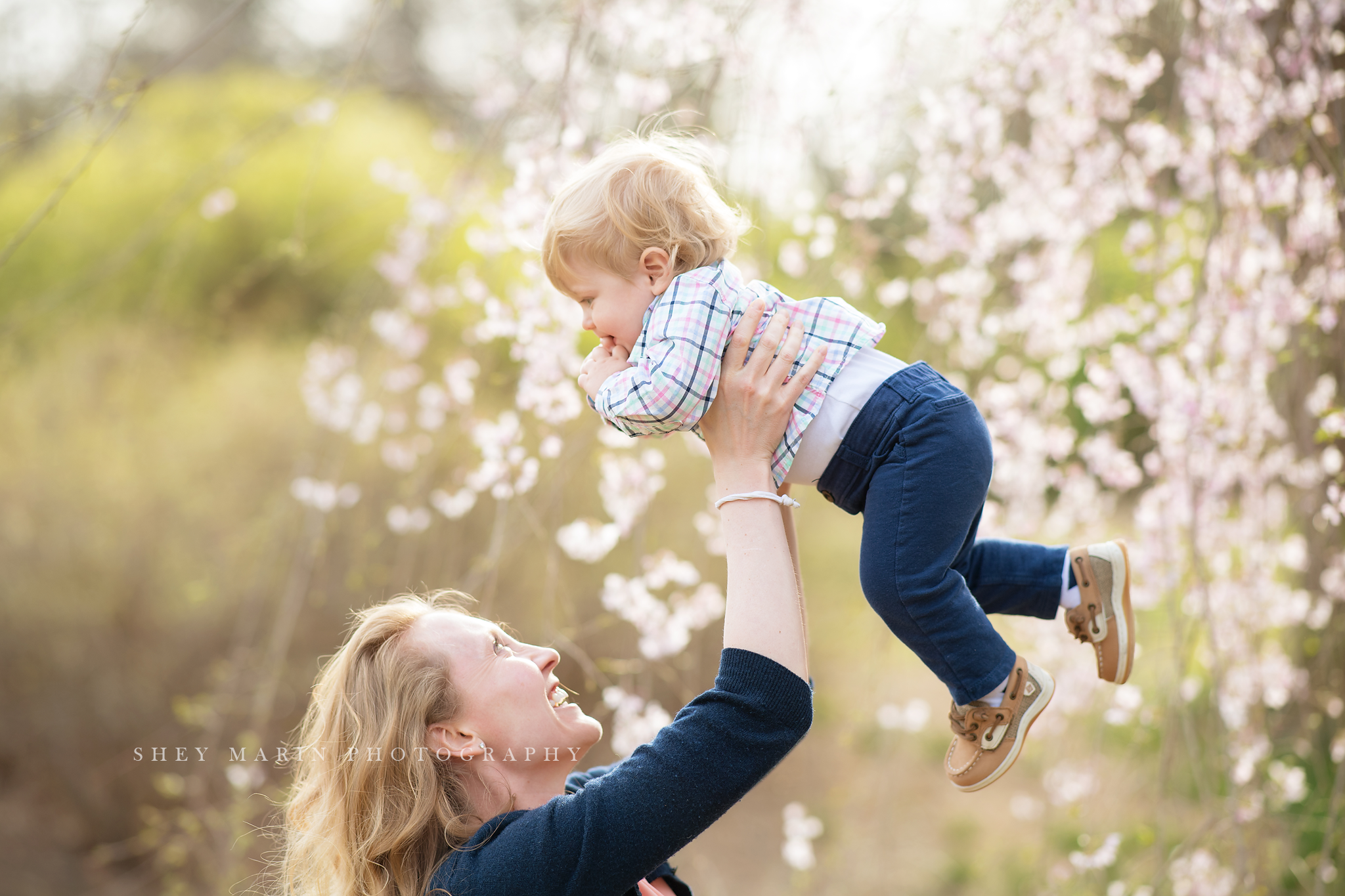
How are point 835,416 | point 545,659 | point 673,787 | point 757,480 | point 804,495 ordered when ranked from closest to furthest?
point 673,787, point 757,480, point 835,416, point 545,659, point 804,495

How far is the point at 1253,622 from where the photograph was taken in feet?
9.87

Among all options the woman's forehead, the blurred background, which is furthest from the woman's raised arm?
the blurred background

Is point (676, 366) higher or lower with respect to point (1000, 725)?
higher

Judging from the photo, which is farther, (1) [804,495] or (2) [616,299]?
(1) [804,495]

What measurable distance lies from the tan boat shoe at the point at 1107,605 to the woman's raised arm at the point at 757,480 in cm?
53

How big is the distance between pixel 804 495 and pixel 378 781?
3.37 m

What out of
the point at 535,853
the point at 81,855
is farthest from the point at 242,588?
the point at 535,853

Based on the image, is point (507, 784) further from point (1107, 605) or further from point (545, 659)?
point (1107, 605)

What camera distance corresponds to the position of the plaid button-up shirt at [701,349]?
1336 mm

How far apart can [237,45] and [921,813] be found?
9.52 m

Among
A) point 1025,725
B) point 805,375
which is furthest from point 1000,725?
point 805,375

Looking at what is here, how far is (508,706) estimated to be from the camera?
1.47 metres

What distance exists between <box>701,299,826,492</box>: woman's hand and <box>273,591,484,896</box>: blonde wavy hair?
0.54 meters

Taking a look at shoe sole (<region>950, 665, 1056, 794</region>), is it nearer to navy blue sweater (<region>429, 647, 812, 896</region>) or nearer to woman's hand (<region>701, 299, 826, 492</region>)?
navy blue sweater (<region>429, 647, 812, 896</region>)
